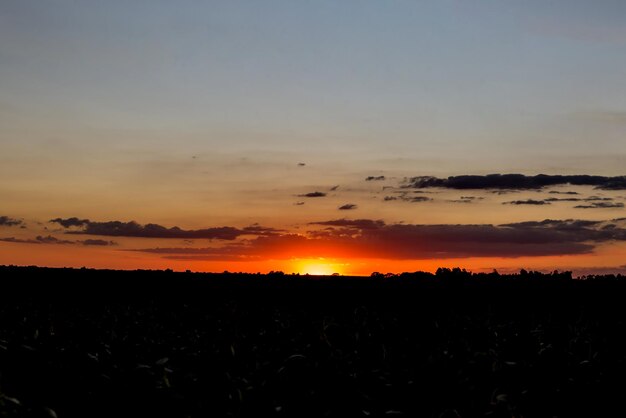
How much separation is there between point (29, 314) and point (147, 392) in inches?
489

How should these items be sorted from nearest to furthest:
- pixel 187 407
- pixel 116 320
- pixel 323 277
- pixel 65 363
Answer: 1. pixel 187 407
2. pixel 65 363
3. pixel 116 320
4. pixel 323 277

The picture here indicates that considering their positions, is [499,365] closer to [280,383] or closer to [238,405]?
[280,383]

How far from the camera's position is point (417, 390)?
12930 mm

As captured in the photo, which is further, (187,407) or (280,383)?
(280,383)

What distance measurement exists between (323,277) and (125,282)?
38.1 feet

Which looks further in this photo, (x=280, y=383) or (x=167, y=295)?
(x=167, y=295)

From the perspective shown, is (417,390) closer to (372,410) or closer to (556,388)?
(372,410)

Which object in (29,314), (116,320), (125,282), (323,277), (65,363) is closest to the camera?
(65,363)

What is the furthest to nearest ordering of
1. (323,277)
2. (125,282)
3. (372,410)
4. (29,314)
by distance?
(125,282)
(323,277)
(29,314)
(372,410)

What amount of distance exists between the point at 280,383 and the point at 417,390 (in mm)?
2086

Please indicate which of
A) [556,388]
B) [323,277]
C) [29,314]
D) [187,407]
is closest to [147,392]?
[187,407]

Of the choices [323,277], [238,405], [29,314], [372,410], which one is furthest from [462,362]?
[323,277]

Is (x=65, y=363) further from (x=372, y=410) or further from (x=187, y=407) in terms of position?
(x=372, y=410)

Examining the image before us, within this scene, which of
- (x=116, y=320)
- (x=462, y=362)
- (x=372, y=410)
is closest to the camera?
(x=372, y=410)
